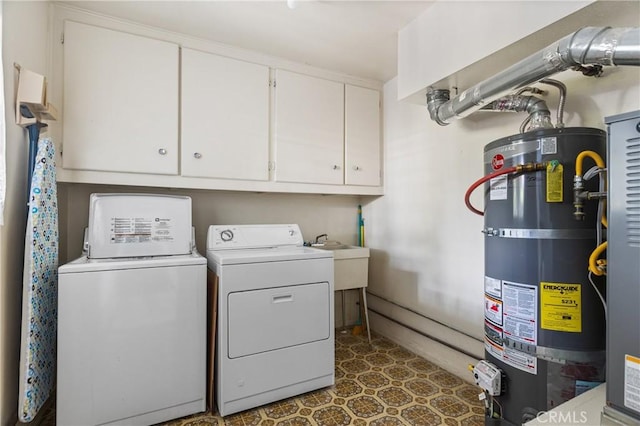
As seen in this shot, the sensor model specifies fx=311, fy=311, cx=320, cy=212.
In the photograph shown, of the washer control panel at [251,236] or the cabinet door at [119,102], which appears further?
the washer control panel at [251,236]

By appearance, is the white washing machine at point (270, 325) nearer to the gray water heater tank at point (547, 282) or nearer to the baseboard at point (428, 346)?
the baseboard at point (428, 346)

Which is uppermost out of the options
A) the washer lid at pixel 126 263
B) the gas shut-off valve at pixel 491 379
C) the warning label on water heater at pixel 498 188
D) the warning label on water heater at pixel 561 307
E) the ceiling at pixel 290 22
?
the ceiling at pixel 290 22

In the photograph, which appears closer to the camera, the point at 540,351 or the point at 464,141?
the point at 540,351

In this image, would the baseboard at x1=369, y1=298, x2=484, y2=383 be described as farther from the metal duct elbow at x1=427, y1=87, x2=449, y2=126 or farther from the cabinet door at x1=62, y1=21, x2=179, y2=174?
the cabinet door at x1=62, y1=21, x2=179, y2=174

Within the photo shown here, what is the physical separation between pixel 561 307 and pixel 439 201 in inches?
48.5

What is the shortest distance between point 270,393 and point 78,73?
7.41 feet

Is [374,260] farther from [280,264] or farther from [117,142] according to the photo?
[117,142]

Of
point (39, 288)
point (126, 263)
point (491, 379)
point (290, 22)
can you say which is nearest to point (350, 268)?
point (491, 379)

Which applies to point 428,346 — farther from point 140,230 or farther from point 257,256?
point 140,230

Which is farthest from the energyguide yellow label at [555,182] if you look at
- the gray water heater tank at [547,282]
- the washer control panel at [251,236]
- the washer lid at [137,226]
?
the washer lid at [137,226]

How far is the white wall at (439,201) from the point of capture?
1558 millimetres

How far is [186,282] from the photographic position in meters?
1.77

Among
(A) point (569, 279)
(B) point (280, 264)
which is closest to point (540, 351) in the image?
(A) point (569, 279)

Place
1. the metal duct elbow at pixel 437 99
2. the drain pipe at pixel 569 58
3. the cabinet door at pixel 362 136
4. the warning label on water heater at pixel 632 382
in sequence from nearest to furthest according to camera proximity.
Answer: the warning label on water heater at pixel 632 382, the drain pipe at pixel 569 58, the metal duct elbow at pixel 437 99, the cabinet door at pixel 362 136
